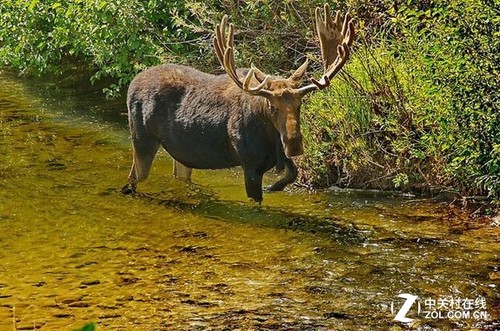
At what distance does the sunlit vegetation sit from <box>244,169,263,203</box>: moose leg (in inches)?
37.8

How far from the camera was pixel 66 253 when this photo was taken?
8508 mm

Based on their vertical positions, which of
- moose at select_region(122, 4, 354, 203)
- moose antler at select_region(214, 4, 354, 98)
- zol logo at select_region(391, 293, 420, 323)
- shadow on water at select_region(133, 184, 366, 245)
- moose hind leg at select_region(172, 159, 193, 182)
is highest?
moose antler at select_region(214, 4, 354, 98)

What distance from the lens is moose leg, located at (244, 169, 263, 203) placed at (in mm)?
9695

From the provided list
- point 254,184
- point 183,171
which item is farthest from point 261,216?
point 183,171

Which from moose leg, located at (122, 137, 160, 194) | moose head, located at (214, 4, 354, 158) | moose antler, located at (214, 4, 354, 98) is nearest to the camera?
moose head, located at (214, 4, 354, 158)

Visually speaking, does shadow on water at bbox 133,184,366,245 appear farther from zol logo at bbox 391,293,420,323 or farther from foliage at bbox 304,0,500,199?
zol logo at bbox 391,293,420,323

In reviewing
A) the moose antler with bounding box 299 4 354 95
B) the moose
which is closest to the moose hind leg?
the moose

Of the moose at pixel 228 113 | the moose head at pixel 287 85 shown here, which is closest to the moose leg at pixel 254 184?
the moose at pixel 228 113

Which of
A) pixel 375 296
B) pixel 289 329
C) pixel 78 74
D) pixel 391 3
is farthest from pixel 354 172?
pixel 78 74

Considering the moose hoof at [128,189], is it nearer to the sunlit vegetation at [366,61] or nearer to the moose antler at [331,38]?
the sunlit vegetation at [366,61]

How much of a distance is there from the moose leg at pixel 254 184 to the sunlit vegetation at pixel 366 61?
37.8 inches

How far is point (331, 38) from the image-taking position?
9.84m

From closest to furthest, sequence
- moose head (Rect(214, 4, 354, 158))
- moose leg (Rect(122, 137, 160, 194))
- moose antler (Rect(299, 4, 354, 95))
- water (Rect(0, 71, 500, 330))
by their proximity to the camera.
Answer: water (Rect(0, 71, 500, 330)), moose head (Rect(214, 4, 354, 158)), moose antler (Rect(299, 4, 354, 95)), moose leg (Rect(122, 137, 160, 194))

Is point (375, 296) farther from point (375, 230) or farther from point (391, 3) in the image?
point (391, 3)
